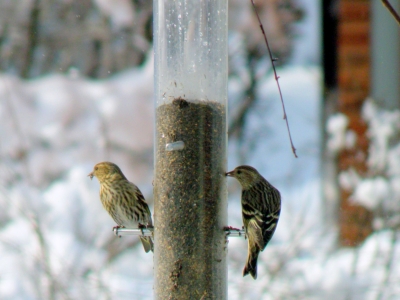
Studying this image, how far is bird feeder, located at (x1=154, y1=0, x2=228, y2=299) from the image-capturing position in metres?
4.05

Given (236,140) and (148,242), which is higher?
(236,140)

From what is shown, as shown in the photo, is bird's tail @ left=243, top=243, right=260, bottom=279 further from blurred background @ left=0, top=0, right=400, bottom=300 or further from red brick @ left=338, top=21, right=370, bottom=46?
red brick @ left=338, top=21, right=370, bottom=46

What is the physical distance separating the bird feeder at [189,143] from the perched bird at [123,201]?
1.34 feet

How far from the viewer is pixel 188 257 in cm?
402

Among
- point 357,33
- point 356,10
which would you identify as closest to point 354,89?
point 357,33

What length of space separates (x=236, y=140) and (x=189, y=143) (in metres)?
6.01

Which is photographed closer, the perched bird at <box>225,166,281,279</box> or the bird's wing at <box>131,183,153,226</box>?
the perched bird at <box>225,166,281,279</box>

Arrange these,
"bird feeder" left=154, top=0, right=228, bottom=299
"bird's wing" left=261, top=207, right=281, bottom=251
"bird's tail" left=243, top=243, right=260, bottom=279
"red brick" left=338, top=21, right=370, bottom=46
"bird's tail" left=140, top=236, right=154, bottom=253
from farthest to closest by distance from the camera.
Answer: "red brick" left=338, top=21, right=370, bottom=46
"bird's tail" left=140, top=236, right=154, bottom=253
"bird's wing" left=261, top=207, right=281, bottom=251
"bird's tail" left=243, top=243, right=260, bottom=279
"bird feeder" left=154, top=0, right=228, bottom=299

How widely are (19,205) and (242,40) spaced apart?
373 cm

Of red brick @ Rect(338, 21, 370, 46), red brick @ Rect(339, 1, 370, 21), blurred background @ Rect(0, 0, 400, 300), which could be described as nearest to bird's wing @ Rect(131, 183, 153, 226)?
blurred background @ Rect(0, 0, 400, 300)

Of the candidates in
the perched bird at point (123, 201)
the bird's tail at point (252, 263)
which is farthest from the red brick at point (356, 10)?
the bird's tail at point (252, 263)

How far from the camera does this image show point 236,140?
397 inches

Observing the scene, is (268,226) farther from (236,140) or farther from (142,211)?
(236,140)

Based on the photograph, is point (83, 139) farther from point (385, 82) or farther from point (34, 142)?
point (385, 82)
